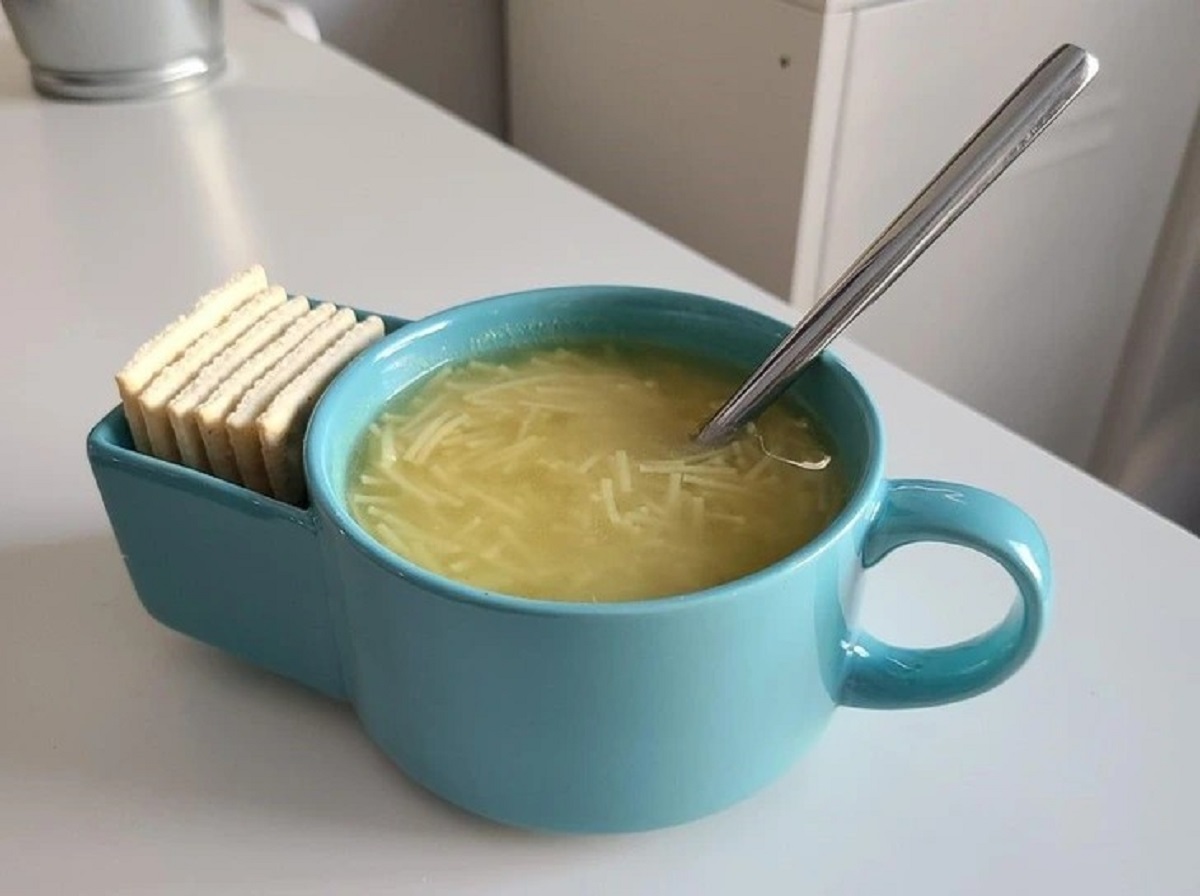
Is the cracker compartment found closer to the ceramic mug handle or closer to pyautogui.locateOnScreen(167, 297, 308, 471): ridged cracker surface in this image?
pyautogui.locateOnScreen(167, 297, 308, 471): ridged cracker surface

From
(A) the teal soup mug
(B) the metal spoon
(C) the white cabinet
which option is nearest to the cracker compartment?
(A) the teal soup mug

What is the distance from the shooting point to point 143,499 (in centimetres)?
34

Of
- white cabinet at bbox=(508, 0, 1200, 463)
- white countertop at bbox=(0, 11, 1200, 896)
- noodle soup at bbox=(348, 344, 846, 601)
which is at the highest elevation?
noodle soup at bbox=(348, 344, 846, 601)

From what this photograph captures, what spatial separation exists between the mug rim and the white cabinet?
17.3 inches

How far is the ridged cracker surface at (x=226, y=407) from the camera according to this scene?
0.33m

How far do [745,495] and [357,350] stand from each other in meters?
0.12

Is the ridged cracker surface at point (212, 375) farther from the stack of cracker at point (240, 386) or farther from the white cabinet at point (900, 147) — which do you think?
the white cabinet at point (900, 147)

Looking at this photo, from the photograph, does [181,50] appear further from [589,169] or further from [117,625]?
[117,625]

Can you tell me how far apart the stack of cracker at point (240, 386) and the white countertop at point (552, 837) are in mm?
71

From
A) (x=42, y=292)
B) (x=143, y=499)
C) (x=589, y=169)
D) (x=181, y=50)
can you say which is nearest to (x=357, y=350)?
(x=143, y=499)

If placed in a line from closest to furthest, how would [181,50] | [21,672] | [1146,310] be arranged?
[21,672], [181,50], [1146,310]

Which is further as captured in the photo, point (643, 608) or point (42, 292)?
point (42, 292)

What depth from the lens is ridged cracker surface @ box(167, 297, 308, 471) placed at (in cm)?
34

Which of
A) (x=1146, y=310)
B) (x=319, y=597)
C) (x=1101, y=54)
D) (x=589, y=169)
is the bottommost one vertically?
(x=1146, y=310)
